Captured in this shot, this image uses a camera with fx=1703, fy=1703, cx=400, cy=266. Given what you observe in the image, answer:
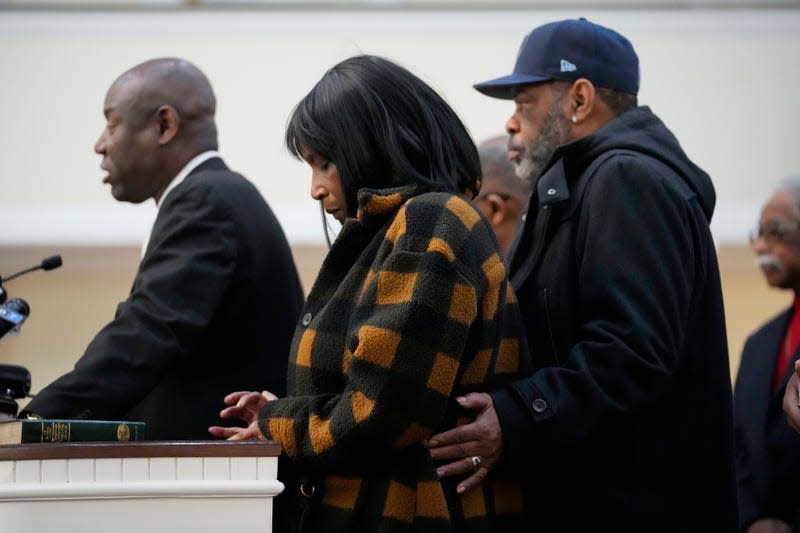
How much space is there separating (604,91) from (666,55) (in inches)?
138

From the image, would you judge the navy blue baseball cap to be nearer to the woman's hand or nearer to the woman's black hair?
the woman's black hair

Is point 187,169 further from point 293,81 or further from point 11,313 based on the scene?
point 293,81

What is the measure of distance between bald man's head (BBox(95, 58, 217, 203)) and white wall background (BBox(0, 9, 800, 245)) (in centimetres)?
260

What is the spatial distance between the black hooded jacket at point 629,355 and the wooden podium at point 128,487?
53 cm

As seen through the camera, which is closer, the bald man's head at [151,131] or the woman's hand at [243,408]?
the woman's hand at [243,408]

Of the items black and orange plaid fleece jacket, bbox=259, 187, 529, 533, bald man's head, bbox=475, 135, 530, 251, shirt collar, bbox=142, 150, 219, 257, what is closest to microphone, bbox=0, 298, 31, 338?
black and orange plaid fleece jacket, bbox=259, 187, 529, 533

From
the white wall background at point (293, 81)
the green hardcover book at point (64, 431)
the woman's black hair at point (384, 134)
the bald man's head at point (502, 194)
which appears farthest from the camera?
the white wall background at point (293, 81)

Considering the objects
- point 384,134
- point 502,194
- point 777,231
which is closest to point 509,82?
Answer: point 384,134

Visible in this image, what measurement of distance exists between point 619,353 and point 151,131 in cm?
147

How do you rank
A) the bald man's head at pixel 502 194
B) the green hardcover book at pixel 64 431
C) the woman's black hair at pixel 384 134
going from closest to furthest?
the green hardcover book at pixel 64 431 → the woman's black hair at pixel 384 134 → the bald man's head at pixel 502 194

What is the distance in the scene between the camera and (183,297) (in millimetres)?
3383

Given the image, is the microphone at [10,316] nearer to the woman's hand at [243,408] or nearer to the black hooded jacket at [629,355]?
the woman's hand at [243,408]

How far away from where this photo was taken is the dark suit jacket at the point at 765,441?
3797mm

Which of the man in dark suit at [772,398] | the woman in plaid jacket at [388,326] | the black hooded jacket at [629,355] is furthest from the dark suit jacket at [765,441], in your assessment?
the woman in plaid jacket at [388,326]
